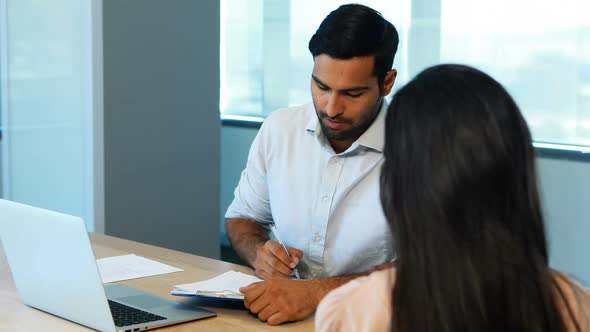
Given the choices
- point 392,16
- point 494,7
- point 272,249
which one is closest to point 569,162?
point 494,7

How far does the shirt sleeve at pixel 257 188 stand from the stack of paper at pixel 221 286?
34 cm

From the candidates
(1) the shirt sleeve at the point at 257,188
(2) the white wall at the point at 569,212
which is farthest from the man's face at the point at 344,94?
(2) the white wall at the point at 569,212

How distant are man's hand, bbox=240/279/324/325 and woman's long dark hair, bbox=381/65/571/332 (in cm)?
83

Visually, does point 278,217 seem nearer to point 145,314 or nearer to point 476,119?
point 145,314

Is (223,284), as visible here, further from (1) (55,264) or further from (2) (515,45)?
(2) (515,45)

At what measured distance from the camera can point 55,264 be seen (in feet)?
6.15

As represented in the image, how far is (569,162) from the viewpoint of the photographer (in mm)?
4176

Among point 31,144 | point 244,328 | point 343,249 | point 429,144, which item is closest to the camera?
point 429,144

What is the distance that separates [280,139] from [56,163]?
7.04ft

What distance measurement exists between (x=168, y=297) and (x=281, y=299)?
1.05ft

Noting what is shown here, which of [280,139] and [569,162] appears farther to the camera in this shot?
[569,162]

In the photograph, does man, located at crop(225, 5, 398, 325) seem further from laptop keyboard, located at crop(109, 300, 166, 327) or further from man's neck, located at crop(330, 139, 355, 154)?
laptop keyboard, located at crop(109, 300, 166, 327)

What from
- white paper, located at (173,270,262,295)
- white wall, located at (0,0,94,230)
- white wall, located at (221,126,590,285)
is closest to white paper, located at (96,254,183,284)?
white paper, located at (173,270,262,295)

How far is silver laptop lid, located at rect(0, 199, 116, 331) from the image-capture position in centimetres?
178
